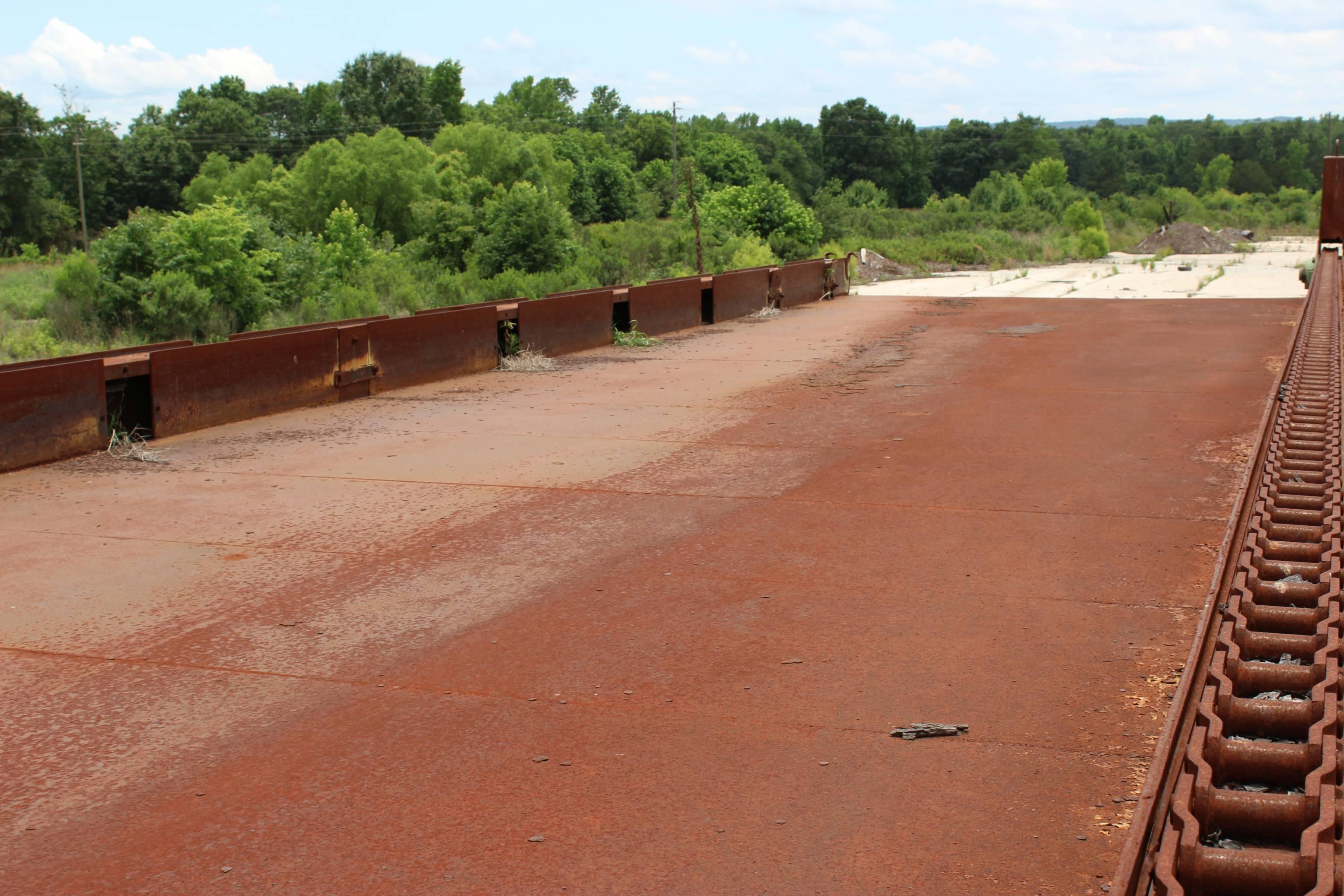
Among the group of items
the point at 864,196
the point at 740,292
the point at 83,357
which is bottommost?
the point at 83,357

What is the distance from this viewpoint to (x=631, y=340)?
16.6 metres

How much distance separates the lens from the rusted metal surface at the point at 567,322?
14727mm

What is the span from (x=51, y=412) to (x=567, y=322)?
7602mm

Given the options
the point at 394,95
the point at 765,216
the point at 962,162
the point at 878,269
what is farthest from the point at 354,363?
the point at 962,162

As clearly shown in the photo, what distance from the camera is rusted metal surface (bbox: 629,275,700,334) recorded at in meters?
17.3

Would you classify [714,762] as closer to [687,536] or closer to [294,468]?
[687,536]

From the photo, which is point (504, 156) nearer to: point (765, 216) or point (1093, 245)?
point (1093, 245)

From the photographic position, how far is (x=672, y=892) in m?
3.06

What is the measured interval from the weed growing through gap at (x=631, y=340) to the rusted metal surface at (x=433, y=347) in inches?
109

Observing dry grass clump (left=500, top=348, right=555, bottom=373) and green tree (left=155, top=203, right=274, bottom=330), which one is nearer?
dry grass clump (left=500, top=348, right=555, bottom=373)

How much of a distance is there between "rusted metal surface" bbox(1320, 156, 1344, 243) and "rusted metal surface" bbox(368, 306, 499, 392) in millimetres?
13418

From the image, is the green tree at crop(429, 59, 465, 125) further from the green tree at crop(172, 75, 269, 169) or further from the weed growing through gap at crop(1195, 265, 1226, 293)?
the weed growing through gap at crop(1195, 265, 1226, 293)

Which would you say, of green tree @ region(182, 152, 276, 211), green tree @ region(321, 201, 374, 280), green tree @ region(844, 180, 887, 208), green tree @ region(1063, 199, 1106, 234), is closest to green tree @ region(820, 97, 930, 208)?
green tree @ region(844, 180, 887, 208)

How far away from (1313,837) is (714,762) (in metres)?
1.66
